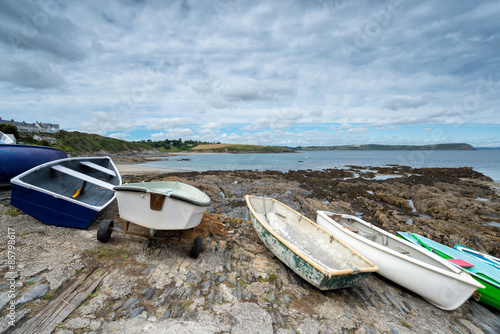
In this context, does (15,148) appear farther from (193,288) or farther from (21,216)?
(193,288)

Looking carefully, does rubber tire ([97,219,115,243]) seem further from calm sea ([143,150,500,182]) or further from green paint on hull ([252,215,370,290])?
calm sea ([143,150,500,182])

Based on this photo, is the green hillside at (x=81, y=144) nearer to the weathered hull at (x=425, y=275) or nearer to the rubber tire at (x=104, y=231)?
the rubber tire at (x=104, y=231)

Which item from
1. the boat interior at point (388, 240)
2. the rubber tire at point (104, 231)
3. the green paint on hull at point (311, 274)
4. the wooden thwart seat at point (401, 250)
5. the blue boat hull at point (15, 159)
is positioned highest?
the blue boat hull at point (15, 159)

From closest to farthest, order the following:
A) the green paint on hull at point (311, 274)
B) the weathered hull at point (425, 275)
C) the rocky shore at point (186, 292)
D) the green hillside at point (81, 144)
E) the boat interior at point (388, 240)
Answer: the rocky shore at point (186, 292) < the green paint on hull at point (311, 274) < the weathered hull at point (425, 275) < the boat interior at point (388, 240) < the green hillside at point (81, 144)

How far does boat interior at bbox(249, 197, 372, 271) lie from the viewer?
551cm

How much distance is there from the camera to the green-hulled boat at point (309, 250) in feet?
15.0

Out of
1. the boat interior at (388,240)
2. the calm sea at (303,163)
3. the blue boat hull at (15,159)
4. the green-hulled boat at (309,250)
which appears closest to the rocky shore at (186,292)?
the green-hulled boat at (309,250)

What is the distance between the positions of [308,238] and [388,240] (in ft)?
9.93

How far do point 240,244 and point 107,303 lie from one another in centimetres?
386

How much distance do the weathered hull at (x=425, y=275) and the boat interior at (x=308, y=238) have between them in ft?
3.63

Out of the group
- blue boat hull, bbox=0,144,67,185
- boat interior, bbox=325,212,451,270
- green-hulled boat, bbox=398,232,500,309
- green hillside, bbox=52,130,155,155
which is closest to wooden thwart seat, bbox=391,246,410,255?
boat interior, bbox=325,212,451,270

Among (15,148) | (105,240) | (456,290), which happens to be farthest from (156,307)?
(15,148)

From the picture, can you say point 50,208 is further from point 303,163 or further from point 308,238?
point 303,163

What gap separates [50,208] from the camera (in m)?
5.73
